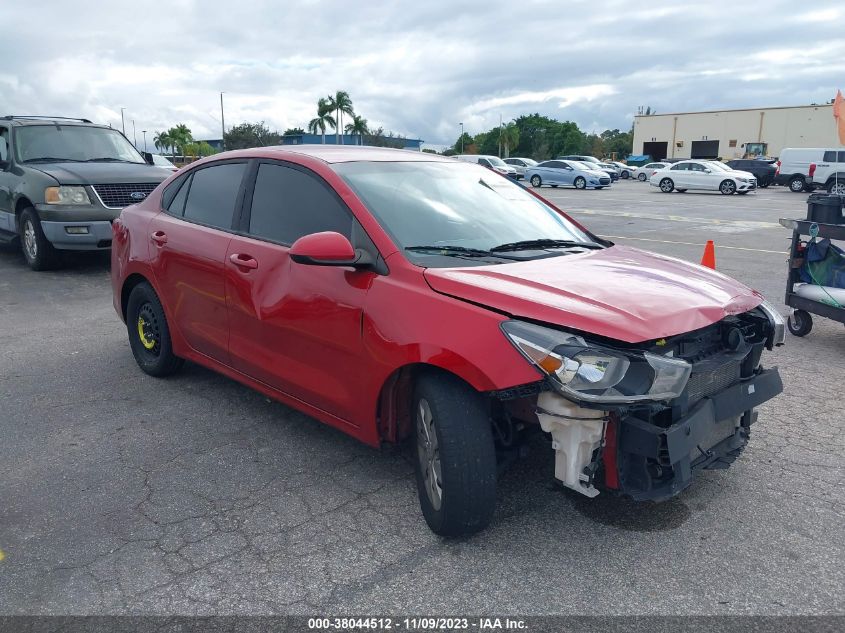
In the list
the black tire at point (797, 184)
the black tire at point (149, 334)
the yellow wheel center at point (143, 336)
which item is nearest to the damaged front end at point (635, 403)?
the black tire at point (149, 334)

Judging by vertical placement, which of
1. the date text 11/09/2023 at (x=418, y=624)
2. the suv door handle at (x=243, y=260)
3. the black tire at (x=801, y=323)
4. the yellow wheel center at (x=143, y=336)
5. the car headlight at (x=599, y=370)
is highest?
the suv door handle at (x=243, y=260)

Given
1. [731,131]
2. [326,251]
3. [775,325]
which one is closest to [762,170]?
[775,325]

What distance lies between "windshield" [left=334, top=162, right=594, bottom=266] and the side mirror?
0.27 metres

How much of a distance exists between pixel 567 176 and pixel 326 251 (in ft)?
112

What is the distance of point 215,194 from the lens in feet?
15.1

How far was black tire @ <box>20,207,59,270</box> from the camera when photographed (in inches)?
370

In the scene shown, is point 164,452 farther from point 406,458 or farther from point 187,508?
point 406,458

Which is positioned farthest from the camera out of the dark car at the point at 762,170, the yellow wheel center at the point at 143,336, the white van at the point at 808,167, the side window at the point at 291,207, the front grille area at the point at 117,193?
the dark car at the point at 762,170

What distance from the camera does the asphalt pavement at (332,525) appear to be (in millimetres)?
2787

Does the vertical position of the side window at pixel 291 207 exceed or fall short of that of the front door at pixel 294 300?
it exceeds it

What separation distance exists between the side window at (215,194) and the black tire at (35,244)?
18.3ft

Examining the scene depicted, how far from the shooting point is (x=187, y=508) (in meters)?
3.46

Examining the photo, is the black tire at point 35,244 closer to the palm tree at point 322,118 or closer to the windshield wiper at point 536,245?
the windshield wiper at point 536,245

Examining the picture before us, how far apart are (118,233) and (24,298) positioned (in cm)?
360
